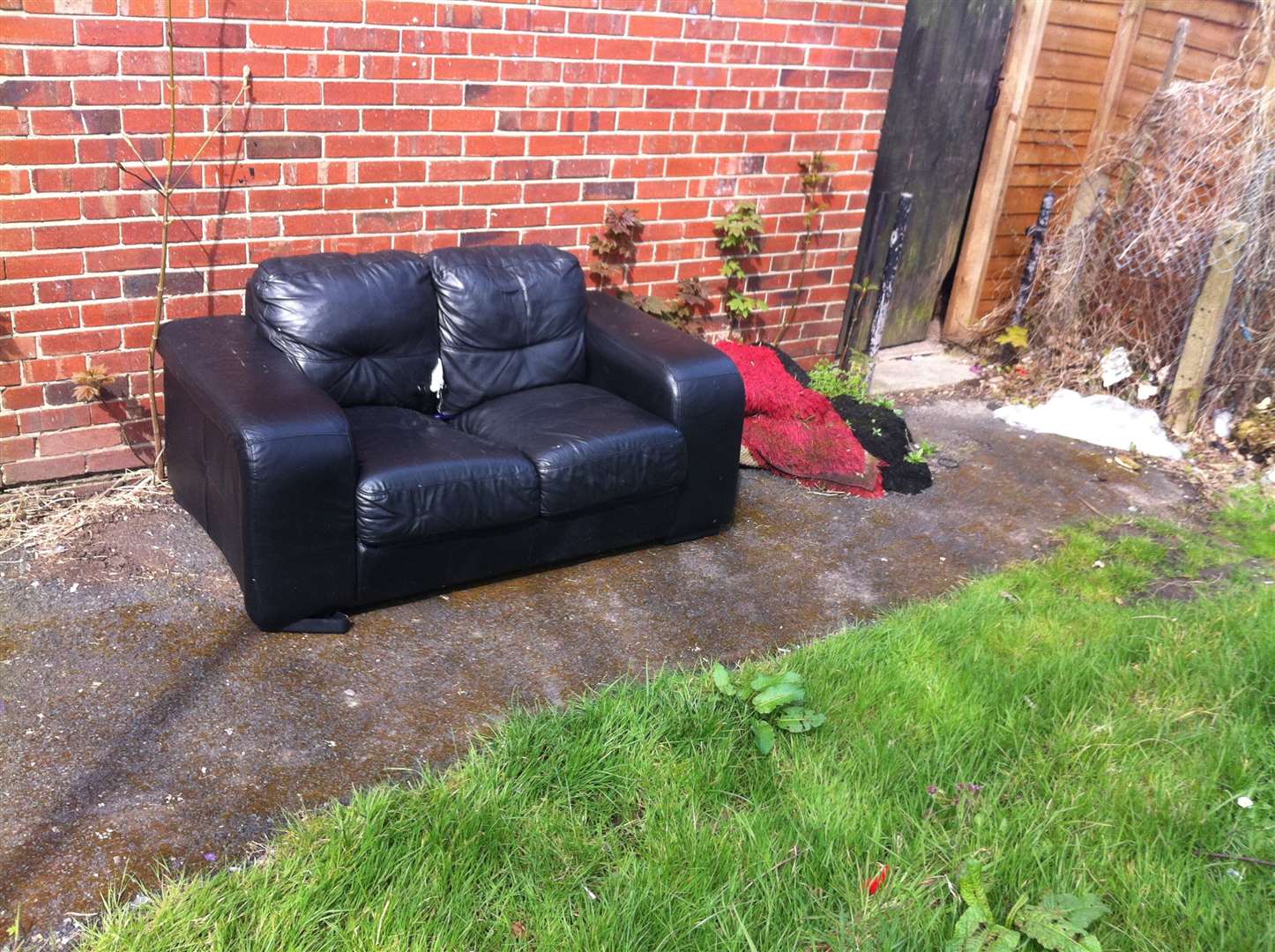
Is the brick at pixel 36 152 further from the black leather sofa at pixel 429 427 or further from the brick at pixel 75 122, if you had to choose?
the black leather sofa at pixel 429 427

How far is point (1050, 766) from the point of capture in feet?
9.27

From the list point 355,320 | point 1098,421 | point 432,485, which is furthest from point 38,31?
point 1098,421

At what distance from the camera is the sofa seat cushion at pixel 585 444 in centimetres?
356

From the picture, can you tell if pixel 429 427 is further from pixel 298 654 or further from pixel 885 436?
pixel 885 436

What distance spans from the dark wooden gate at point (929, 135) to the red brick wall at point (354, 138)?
53 centimetres

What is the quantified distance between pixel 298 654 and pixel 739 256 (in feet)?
9.55

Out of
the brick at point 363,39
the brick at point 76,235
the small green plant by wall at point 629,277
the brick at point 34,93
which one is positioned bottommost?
the small green plant by wall at point 629,277

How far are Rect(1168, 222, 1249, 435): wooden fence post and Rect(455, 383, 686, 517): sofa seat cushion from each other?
2.88m

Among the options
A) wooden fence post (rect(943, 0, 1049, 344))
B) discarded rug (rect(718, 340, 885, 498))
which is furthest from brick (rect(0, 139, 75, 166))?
wooden fence post (rect(943, 0, 1049, 344))

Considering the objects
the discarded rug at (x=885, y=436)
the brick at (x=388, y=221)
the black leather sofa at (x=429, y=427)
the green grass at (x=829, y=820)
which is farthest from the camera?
the discarded rug at (x=885, y=436)

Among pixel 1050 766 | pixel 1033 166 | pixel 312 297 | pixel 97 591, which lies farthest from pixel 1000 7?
pixel 97 591

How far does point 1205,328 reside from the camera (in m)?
5.25

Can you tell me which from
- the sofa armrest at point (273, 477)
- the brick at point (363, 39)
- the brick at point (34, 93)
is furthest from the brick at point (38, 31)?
the sofa armrest at point (273, 477)

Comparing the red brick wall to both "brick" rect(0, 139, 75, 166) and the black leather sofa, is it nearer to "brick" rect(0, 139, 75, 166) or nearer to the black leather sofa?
"brick" rect(0, 139, 75, 166)
